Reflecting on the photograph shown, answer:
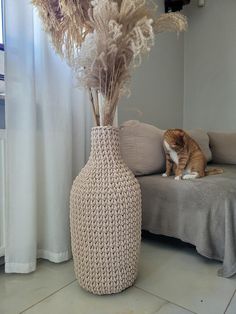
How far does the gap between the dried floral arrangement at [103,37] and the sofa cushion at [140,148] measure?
464mm

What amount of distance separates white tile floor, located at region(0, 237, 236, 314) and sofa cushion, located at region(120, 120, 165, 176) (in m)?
0.54

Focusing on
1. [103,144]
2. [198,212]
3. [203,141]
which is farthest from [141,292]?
[203,141]

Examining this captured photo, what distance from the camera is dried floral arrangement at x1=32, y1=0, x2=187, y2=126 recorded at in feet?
3.01

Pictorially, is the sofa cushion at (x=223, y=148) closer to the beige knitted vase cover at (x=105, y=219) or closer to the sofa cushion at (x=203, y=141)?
→ the sofa cushion at (x=203, y=141)

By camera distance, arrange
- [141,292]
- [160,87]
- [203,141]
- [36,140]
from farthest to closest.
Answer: [160,87] < [203,141] < [36,140] < [141,292]

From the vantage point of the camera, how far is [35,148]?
1.18 meters

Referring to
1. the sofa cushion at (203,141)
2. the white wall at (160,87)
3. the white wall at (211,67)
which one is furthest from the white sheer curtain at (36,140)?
the white wall at (211,67)

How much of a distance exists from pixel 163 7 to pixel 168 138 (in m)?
1.67

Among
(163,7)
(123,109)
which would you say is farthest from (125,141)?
(163,7)

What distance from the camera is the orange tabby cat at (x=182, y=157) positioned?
1.51m

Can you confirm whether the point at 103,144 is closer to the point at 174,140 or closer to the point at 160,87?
the point at 174,140

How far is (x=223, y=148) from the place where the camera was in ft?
7.34

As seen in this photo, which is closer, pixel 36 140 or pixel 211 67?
pixel 36 140

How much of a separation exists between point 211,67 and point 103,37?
2178 mm
